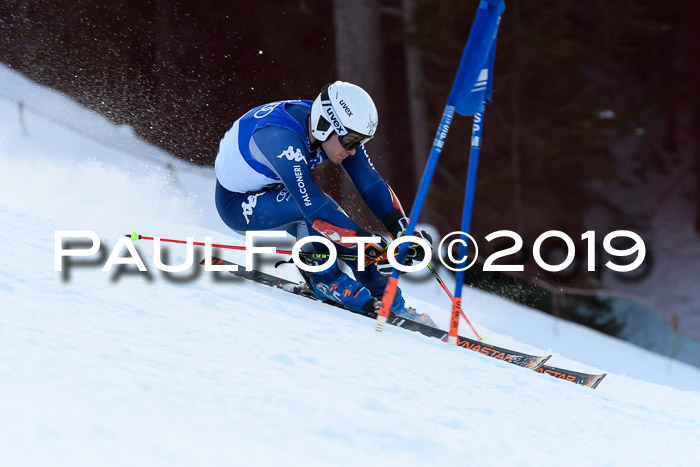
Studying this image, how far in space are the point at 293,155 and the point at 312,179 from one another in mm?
165

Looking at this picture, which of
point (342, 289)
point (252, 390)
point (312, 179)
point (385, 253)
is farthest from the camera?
point (342, 289)

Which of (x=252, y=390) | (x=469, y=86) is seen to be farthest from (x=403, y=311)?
(x=252, y=390)

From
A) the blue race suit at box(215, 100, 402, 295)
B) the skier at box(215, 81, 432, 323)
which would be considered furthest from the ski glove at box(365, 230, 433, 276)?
the blue race suit at box(215, 100, 402, 295)

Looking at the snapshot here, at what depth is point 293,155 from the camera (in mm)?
3881

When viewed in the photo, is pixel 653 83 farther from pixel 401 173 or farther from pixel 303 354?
pixel 303 354

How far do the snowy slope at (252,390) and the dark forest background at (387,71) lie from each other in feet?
21.1

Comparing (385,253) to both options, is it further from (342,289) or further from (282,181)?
(282,181)

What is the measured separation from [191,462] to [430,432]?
84 centimetres

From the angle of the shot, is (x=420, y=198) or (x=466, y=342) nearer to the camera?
(x=420, y=198)

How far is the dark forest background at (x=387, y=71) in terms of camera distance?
10.7 meters

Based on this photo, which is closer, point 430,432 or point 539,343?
point 430,432

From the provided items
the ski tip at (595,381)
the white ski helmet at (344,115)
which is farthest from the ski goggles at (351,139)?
the ski tip at (595,381)

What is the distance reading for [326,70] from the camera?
40.0ft

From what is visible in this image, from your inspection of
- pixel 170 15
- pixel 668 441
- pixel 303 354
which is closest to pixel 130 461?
pixel 303 354
